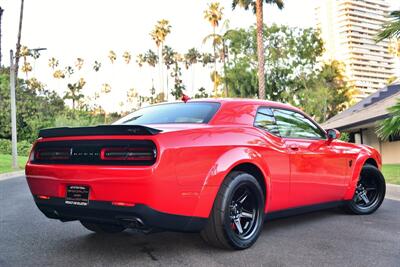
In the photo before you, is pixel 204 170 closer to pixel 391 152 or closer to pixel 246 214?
pixel 246 214

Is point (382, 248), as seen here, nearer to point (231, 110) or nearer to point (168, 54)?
point (231, 110)

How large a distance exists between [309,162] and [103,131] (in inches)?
99.6

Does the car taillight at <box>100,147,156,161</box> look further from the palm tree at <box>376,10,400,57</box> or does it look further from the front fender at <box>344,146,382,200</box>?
the palm tree at <box>376,10,400,57</box>

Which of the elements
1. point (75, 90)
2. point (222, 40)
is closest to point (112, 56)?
point (75, 90)

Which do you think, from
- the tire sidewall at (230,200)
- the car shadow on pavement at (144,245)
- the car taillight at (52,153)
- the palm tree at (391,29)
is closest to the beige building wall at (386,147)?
the palm tree at (391,29)

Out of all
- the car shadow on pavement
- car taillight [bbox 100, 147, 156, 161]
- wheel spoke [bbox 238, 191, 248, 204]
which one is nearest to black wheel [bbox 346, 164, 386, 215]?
the car shadow on pavement

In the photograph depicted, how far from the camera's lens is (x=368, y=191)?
22.2 feet

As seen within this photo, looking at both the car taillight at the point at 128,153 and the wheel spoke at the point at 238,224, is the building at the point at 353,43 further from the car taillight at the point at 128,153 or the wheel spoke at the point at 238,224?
the car taillight at the point at 128,153

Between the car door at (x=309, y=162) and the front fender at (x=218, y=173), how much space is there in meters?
0.84

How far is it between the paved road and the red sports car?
26cm

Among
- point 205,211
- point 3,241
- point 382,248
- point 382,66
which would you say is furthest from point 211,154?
point 382,66

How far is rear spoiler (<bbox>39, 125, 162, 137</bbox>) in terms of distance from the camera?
3914 mm

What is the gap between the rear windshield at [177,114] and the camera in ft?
15.4

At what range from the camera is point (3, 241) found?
5.07 m
